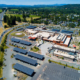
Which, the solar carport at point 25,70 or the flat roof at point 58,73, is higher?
the solar carport at point 25,70

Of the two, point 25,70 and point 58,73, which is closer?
point 25,70

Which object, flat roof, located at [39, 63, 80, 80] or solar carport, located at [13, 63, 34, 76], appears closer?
flat roof, located at [39, 63, 80, 80]

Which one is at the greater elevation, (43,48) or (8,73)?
(43,48)

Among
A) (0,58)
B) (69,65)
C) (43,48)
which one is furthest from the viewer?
(43,48)

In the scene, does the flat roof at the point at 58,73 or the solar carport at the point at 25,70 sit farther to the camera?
the solar carport at the point at 25,70

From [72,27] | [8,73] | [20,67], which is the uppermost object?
[72,27]

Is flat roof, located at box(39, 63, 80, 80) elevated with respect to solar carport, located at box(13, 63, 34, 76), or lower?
lower

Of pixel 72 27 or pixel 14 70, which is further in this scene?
pixel 72 27

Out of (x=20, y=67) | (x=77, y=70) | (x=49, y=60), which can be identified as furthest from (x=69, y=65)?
(x=20, y=67)

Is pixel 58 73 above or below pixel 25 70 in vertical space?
below

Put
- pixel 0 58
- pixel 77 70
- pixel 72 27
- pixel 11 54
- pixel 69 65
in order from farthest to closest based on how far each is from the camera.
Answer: pixel 72 27 < pixel 11 54 < pixel 0 58 < pixel 69 65 < pixel 77 70

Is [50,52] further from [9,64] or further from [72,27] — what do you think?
[72,27]
